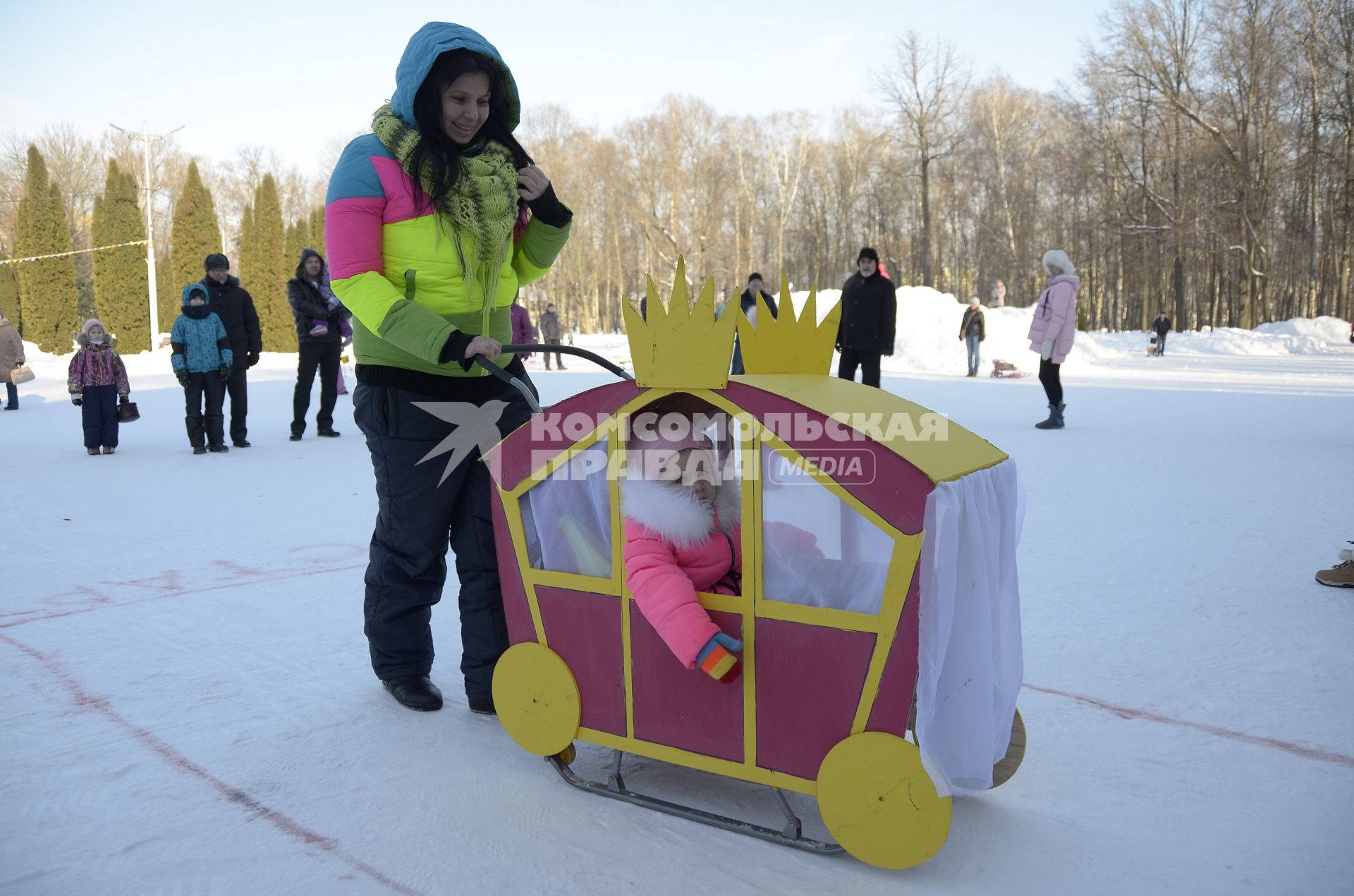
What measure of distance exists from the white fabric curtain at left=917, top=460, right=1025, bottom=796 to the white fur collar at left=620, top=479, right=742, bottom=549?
0.48m

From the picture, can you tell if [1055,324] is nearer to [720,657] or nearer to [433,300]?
[433,300]

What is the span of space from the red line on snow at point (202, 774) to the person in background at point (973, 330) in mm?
15626

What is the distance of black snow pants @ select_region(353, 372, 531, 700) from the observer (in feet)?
8.34

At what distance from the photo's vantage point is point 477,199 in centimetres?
244

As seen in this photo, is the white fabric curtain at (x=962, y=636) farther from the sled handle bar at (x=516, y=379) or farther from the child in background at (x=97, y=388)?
the child in background at (x=97, y=388)

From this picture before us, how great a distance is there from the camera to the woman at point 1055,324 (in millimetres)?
8633

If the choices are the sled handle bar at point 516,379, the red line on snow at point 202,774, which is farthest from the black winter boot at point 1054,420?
the red line on snow at point 202,774

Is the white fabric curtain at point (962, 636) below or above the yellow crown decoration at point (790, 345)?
below

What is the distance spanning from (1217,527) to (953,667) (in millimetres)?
3628

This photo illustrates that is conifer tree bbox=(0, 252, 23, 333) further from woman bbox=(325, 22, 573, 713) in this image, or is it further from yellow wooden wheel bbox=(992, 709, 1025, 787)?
yellow wooden wheel bbox=(992, 709, 1025, 787)

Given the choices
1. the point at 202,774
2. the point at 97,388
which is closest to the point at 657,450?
the point at 202,774

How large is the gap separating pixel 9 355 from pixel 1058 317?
12914 mm

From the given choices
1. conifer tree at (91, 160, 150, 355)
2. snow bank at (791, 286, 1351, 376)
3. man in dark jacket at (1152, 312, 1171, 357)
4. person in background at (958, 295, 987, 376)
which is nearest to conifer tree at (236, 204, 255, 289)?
conifer tree at (91, 160, 150, 355)

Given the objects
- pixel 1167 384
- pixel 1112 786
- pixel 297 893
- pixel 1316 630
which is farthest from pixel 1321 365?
pixel 297 893
